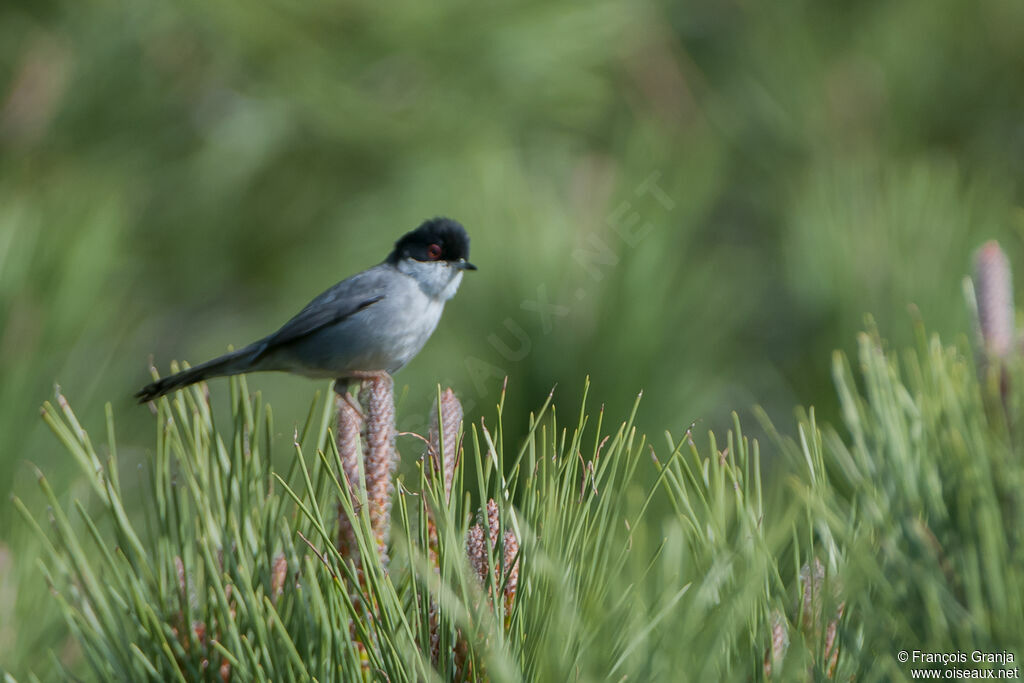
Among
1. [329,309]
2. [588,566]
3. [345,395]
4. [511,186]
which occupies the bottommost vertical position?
[588,566]

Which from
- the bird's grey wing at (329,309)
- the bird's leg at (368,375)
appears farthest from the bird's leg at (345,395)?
the bird's grey wing at (329,309)

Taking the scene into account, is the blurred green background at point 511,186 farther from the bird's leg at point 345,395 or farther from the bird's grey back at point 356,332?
the bird's leg at point 345,395

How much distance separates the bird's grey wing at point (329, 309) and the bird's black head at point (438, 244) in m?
0.10

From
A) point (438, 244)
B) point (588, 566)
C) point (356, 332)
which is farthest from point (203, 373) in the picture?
point (588, 566)

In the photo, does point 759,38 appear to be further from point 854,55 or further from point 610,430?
point 610,430

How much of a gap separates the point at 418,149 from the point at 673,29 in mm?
1752

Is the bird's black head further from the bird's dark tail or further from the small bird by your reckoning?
the bird's dark tail

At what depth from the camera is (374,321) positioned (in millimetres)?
1673

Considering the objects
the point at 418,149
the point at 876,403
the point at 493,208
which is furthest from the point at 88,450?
the point at 418,149

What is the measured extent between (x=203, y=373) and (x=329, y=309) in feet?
1.03

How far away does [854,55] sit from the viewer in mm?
3926

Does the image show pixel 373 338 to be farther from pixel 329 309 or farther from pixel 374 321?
pixel 329 309

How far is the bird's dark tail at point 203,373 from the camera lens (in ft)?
4.35

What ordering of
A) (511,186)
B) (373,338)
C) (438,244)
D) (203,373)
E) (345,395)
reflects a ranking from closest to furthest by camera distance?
(345,395), (203,373), (373,338), (438,244), (511,186)
